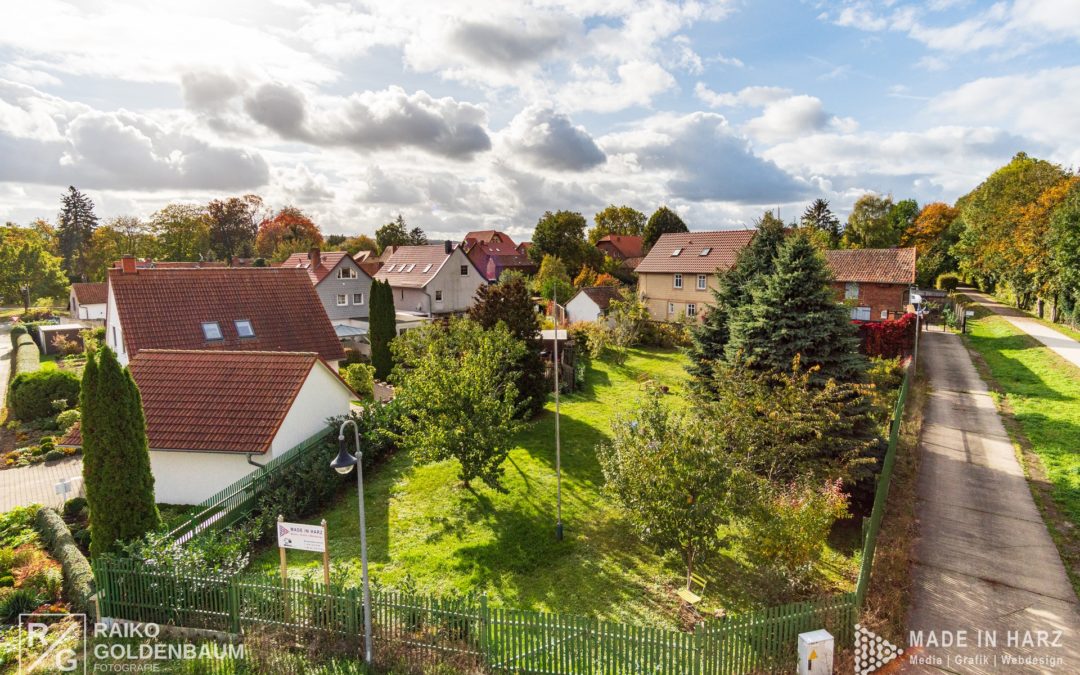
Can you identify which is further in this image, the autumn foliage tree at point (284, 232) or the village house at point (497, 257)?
the autumn foliage tree at point (284, 232)

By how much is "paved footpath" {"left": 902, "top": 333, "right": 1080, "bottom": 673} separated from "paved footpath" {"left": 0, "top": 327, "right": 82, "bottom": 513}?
2298cm

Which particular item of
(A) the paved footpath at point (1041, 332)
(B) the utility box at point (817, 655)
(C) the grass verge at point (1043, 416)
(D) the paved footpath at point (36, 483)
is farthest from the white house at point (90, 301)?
(A) the paved footpath at point (1041, 332)

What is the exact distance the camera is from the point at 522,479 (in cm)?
1866

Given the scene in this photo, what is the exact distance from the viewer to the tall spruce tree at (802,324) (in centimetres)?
1650

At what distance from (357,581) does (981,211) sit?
5765cm

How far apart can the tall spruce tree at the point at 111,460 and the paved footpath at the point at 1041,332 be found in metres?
35.2

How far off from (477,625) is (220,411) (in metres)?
A: 11.9

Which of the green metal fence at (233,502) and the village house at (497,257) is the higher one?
the village house at (497,257)

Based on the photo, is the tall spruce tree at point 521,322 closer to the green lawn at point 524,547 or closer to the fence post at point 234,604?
the green lawn at point 524,547

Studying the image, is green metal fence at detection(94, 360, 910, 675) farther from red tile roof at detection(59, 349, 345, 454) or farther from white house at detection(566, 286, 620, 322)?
white house at detection(566, 286, 620, 322)

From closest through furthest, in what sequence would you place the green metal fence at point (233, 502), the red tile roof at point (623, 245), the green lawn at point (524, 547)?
1. the green lawn at point (524, 547)
2. the green metal fence at point (233, 502)
3. the red tile roof at point (623, 245)

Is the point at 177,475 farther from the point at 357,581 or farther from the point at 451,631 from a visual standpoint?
the point at 451,631

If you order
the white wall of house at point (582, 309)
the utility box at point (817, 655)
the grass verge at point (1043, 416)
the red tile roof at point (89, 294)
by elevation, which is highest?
the red tile roof at point (89, 294)

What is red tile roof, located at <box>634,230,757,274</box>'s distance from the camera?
40.4m
